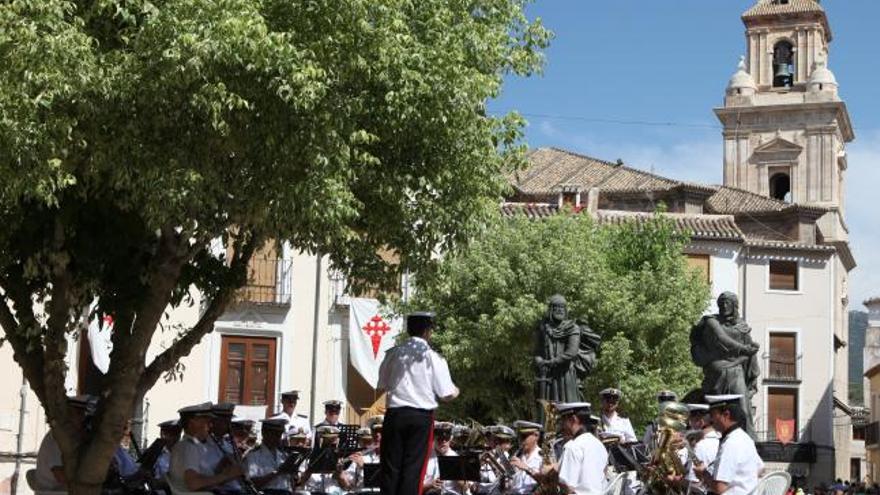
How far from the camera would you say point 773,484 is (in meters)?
12.3

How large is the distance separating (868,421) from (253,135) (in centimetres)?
9134

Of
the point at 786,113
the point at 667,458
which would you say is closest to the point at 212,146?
the point at 667,458

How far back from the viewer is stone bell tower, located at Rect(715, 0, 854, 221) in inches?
3125

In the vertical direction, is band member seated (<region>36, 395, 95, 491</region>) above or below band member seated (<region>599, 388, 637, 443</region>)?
below

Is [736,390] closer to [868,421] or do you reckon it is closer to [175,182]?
[175,182]

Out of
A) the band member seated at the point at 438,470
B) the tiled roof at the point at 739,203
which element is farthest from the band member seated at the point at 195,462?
the tiled roof at the point at 739,203

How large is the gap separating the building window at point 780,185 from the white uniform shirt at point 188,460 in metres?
69.3

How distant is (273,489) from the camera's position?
16.0m

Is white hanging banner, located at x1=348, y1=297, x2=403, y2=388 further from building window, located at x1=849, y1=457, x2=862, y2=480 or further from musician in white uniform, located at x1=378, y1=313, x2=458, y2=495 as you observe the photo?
building window, located at x1=849, y1=457, x2=862, y2=480

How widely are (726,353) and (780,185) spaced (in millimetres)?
66412

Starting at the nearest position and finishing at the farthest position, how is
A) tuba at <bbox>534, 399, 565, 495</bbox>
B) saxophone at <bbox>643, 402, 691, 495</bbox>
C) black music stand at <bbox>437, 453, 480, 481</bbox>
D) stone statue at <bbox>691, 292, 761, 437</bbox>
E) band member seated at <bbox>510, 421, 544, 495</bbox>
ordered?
saxophone at <bbox>643, 402, 691, 495</bbox> → tuba at <bbox>534, 399, 565, 495</bbox> → black music stand at <bbox>437, 453, 480, 481</bbox> → band member seated at <bbox>510, 421, 544, 495</bbox> → stone statue at <bbox>691, 292, 761, 437</bbox>

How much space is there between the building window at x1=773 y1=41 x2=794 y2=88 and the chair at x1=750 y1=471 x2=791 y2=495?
72547 millimetres

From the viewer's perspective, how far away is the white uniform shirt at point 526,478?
15.1 meters

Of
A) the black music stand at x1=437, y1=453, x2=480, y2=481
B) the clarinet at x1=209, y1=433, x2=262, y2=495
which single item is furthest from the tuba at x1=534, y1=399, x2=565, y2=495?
the clarinet at x1=209, y1=433, x2=262, y2=495
